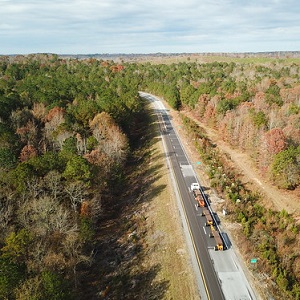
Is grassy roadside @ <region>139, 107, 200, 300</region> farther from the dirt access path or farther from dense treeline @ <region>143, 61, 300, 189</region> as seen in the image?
dense treeline @ <region>143, 61, 300, 189</region>

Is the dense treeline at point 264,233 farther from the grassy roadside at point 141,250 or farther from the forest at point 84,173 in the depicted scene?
the grassy roadside at point 141,250

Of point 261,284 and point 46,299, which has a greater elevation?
point 46,299

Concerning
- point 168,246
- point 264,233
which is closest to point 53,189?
point 168,246

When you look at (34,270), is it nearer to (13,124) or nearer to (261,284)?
(261,284)

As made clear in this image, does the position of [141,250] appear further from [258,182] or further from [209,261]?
[258,182]

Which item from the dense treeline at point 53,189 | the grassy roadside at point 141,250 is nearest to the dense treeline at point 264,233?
the grassy roadside at point 141,250

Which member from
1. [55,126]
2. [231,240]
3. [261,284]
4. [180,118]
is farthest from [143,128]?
[261,284]
